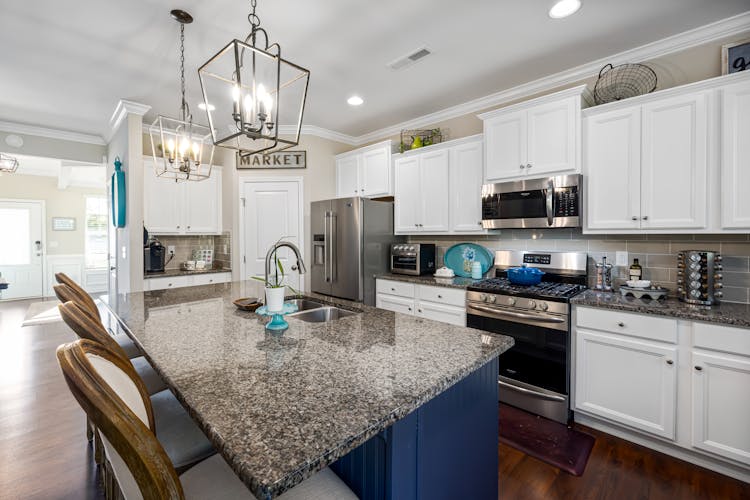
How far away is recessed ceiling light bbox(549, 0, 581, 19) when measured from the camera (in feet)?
6.69

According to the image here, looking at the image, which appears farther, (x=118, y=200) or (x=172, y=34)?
(x=118, y=200)

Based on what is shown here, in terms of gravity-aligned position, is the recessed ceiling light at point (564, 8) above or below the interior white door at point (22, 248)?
above

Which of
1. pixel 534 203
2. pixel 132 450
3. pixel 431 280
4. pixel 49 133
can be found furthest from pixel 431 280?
pixel 49 133

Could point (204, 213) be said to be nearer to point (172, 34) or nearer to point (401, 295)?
point (172, 34)

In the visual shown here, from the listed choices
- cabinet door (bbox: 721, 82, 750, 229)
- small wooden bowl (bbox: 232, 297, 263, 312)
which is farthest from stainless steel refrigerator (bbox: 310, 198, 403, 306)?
cabinet door (bbox: 721, 82, 750, 229)

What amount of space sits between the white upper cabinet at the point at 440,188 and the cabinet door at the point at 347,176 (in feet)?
2.02

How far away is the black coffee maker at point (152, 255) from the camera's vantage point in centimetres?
A: 410

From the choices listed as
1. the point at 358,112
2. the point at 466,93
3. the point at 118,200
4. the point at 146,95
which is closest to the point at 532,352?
the point at 466,93

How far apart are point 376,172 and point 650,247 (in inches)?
104

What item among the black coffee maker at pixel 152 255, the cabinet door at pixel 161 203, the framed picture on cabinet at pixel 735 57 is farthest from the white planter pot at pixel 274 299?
the cabinet door at pixel 161 203

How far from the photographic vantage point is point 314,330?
1537 millimetres

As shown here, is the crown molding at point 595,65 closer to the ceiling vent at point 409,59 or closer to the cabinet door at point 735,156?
the cabinet door at point 735,156

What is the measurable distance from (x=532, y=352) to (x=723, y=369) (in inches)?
38.5

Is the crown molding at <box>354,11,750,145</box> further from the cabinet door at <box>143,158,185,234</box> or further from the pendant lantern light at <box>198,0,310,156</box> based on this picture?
the cabinet door at <box>143,158,185,234</box>
